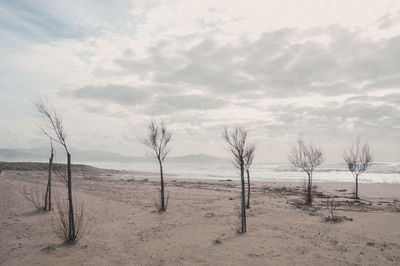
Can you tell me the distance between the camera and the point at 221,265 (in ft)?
22.7

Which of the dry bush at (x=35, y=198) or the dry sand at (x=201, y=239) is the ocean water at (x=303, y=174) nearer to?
the dry sand at (x=201, y=239)

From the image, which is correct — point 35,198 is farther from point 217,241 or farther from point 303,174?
point 303,174

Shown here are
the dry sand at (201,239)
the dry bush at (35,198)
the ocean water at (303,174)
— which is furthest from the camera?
the ocean water at (303,174)

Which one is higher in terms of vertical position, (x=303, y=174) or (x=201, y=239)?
(x=201, y=239)

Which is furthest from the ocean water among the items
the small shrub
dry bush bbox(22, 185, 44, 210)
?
dry bush bbox(22, 185, 44, 210)

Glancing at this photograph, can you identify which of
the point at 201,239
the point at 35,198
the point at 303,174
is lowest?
the point at 303,174

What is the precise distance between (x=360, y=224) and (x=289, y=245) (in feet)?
17.3

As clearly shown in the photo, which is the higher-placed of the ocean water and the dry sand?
the dry sand

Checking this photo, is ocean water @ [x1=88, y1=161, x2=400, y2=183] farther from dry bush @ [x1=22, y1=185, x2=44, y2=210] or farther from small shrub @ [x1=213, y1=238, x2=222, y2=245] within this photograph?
dry bush @ [x1=22, y1=185, x2=44, y2=210]

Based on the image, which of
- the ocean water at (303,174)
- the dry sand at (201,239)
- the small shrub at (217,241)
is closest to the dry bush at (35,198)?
the dry sand at (201,239)

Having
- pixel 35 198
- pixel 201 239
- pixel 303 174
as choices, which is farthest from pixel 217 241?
pixel 303 174

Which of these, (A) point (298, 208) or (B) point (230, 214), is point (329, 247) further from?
(A) point (298, 208)

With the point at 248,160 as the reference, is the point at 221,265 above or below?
below

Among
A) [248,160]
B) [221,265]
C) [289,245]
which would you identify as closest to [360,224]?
[289,245]
